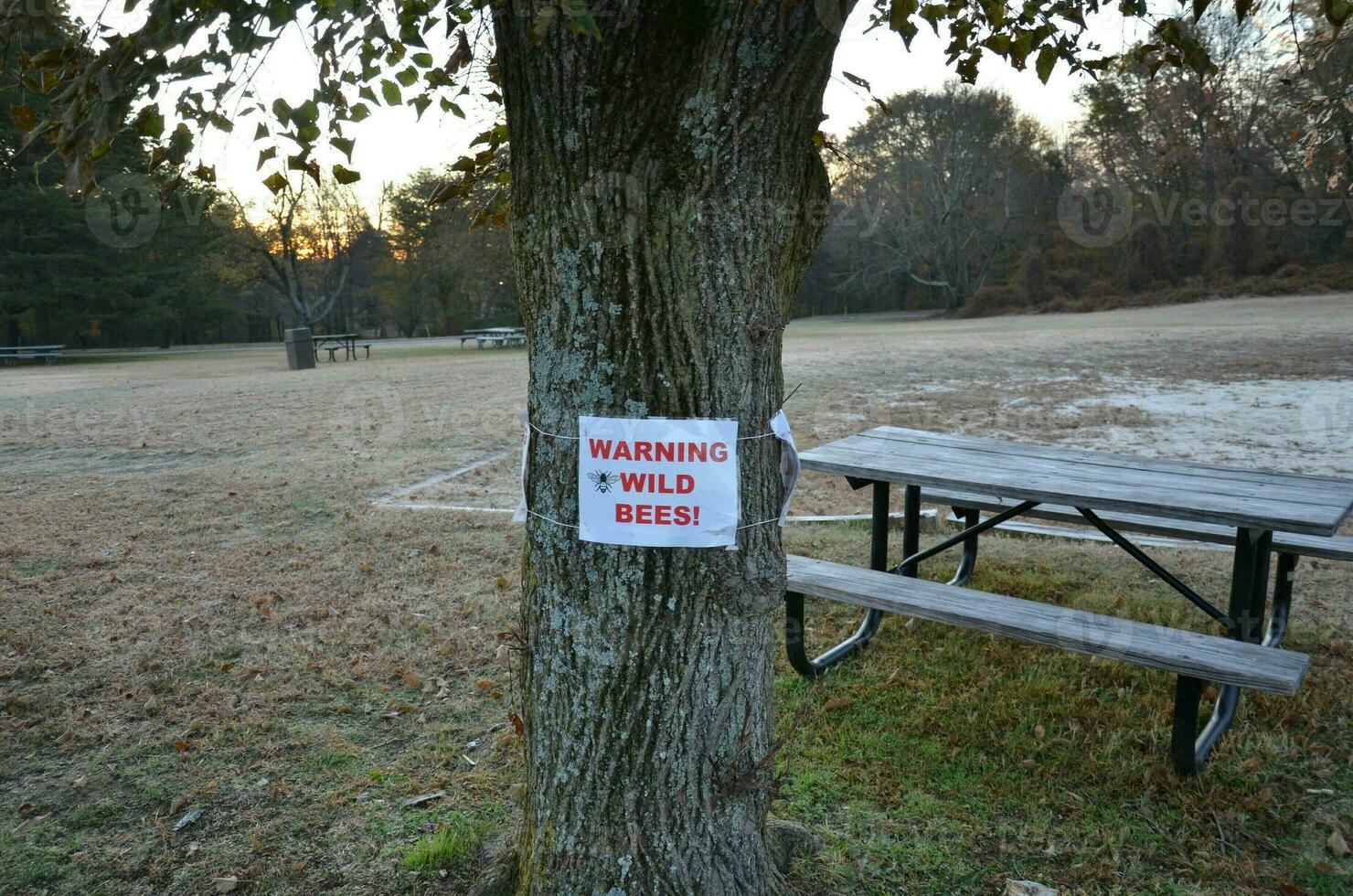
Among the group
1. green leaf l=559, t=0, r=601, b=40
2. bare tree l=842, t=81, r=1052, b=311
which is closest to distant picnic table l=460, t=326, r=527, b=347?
bare tree l=842, t=81, r=1052, b=311

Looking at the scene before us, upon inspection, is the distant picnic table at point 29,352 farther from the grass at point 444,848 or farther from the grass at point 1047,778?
the grass at point 444,848

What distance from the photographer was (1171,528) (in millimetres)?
4098

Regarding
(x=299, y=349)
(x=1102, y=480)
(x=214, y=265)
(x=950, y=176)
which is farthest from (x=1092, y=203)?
(x=1102, y=480)

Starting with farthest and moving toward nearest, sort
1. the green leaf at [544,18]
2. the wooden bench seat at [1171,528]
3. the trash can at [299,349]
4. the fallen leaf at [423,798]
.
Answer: the trash can at [299,349] < the wooden bench seat at [1171,528] < the fallen leaf at [423,798] < the green leaf at [544,18]

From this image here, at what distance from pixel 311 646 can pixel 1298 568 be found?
5.05 m

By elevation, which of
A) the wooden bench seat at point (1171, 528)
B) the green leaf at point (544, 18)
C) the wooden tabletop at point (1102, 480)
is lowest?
the wooden bench seat at point (1171, 528)

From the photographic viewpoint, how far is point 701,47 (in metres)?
1.86

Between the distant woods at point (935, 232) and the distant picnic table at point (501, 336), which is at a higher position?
the distant woods at point (935, 232)

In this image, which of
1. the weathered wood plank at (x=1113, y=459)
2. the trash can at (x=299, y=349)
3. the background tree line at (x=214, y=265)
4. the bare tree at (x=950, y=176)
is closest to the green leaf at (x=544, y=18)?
the weathered wood plank at (x=1113, y=459)

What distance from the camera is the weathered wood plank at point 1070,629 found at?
9.31ft

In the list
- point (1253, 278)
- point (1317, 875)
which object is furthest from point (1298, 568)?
point (1253, 278)

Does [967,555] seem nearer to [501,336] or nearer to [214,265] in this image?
[501,336]

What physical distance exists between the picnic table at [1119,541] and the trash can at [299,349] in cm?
2151

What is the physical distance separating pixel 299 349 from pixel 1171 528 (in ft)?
75.1
